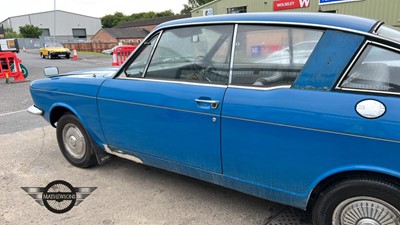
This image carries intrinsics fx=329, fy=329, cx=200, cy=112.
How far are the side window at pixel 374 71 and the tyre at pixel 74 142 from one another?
111 inches

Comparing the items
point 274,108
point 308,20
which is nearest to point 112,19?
point 308,20

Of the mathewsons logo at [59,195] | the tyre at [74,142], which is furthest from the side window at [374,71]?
the tyre at [74,142]

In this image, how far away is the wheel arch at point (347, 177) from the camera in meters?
2.00

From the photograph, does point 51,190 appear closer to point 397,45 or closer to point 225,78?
point 225,78

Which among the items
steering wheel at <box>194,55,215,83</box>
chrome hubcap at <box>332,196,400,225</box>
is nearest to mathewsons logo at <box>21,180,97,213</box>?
steering wheel at <box>194,55,215,83</box>

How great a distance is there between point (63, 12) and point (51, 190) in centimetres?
9514

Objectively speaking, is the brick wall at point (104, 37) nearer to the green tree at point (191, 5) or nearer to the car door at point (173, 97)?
the green tree at point (191, 5)

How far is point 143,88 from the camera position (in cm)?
296

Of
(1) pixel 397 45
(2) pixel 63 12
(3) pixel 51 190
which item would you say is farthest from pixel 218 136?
(2) pixel 63 12

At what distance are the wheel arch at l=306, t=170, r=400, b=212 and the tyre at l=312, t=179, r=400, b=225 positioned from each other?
28 millimetres

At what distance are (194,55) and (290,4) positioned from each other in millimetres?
24541

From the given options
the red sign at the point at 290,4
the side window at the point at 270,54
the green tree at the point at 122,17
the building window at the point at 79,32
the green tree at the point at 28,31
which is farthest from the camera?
the green tree at the point at 122,17

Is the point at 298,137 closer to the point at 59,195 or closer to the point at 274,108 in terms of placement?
the point at 274,108

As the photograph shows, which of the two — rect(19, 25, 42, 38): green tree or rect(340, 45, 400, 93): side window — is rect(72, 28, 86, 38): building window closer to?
rect(19, 25, 42, 38): green tree
